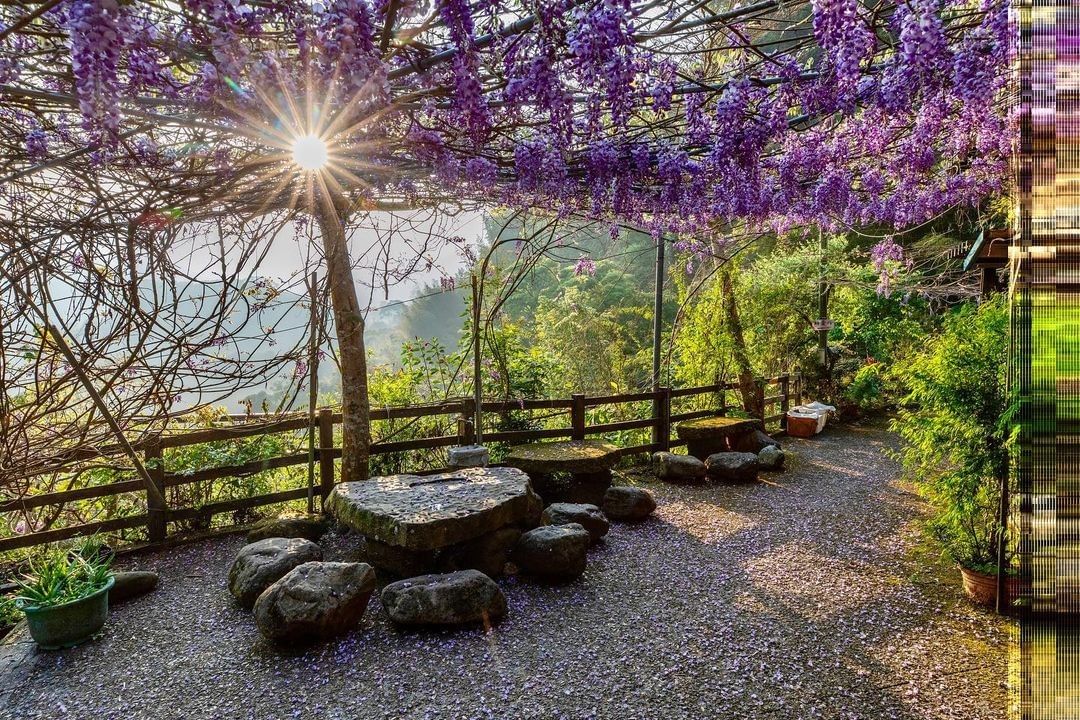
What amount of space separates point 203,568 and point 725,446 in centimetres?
541

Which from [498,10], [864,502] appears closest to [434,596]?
[498,10]

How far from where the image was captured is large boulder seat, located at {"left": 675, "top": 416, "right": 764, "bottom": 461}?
642 cm

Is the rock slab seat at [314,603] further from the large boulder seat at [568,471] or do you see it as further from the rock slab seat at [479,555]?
the large boulder seat at [568,471]

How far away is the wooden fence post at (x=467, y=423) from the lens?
5.12m

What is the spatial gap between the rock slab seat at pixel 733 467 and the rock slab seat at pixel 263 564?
161 inches

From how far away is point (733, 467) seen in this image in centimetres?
578

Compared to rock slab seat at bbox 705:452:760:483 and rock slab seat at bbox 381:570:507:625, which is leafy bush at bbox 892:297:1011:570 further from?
rock slab seat at bbox 381:570:507:625

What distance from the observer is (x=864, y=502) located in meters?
5.13

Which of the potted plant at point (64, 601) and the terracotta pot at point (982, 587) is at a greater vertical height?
the potted plant at point (64, 601)

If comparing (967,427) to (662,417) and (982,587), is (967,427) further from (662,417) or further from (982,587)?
(662,417)

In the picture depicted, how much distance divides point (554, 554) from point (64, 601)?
2.68 metres

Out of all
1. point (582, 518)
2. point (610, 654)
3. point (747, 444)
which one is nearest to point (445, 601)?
point (610, 654)

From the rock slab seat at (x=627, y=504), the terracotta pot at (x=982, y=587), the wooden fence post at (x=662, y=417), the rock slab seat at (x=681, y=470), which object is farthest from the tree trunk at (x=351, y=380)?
the terracotta pot at (x=982, y=587)

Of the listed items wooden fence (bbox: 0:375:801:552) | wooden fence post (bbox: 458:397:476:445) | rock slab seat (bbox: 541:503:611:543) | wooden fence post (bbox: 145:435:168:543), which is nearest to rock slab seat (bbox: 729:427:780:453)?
wooden fence (bbox: 0:375:801:552)
